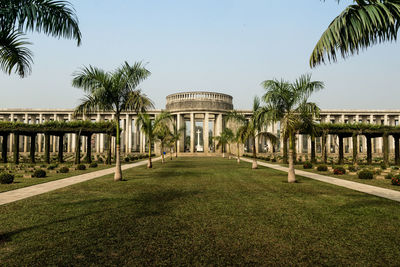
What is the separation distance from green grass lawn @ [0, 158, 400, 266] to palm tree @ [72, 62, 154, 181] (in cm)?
787

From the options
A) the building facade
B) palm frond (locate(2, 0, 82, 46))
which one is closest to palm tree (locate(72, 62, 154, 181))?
palm frond (locate(2, 0, 82, 46))

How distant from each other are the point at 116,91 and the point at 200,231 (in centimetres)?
1301

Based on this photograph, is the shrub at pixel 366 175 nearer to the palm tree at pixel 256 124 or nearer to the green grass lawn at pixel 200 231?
the palm tree at pixel 256 124

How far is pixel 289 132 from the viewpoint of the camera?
16.5 meters

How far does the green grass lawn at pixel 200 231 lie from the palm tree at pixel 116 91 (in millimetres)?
7872

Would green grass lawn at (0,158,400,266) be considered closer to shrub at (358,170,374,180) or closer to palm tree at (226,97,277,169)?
palm tree at (226,97,277,169)

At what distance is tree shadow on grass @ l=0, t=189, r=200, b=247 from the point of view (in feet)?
22.6

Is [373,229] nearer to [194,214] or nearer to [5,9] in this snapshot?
[194,214]

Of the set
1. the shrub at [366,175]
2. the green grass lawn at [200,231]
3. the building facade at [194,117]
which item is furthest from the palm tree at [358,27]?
the building facade at [194,117]

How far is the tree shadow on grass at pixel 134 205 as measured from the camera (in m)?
6.89

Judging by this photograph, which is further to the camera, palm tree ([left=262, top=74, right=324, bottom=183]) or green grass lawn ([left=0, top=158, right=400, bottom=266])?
palm tree ([left=262, top=74, right=324, bottom=183])

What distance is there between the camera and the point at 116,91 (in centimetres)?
1722

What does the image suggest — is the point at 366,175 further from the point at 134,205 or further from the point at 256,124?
the point at 134,205

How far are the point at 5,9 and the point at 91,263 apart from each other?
539 centimetres
